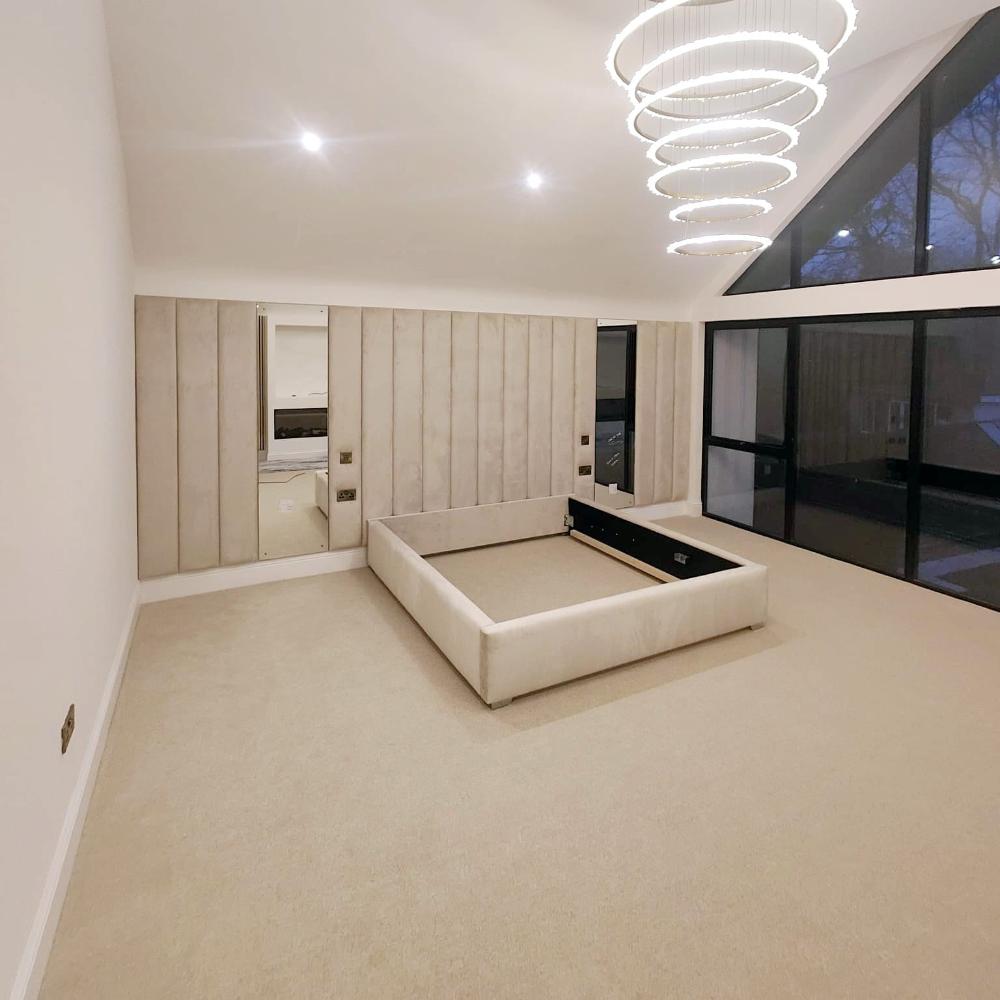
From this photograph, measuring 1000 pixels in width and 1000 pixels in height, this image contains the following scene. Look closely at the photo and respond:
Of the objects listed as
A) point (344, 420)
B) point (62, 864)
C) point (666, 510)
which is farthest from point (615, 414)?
point (62, 864)

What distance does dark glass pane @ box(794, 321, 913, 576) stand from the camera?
5.07 m

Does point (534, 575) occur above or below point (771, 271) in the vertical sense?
below

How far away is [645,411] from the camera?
6652mm

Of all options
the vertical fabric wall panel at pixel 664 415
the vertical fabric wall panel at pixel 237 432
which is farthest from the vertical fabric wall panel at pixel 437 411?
the vertical fabric wall panel at pixel 664 415

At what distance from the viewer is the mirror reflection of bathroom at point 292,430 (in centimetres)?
483

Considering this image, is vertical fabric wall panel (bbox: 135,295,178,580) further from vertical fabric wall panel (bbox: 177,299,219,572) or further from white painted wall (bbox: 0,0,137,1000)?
white painted wall (bbox: 0,0,137,1000)

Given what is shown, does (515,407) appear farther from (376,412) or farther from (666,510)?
(666,510)

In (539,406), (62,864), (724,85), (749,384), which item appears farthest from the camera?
(749,384)

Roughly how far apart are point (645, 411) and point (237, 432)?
4001 millimetres

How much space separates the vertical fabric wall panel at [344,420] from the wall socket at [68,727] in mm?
2984

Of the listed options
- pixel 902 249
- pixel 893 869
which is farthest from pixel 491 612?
pixel 902 249

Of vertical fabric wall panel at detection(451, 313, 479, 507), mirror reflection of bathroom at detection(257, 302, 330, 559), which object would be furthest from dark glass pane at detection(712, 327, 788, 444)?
mirror reflection of bathroom at detection(257, 302, 330, 559)

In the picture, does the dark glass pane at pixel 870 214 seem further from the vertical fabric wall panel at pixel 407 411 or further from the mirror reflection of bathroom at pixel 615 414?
the vertical fabric wall panel at pixel 407 411

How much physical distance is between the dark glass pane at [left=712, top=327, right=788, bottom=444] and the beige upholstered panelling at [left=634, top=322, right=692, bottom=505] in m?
0.31
